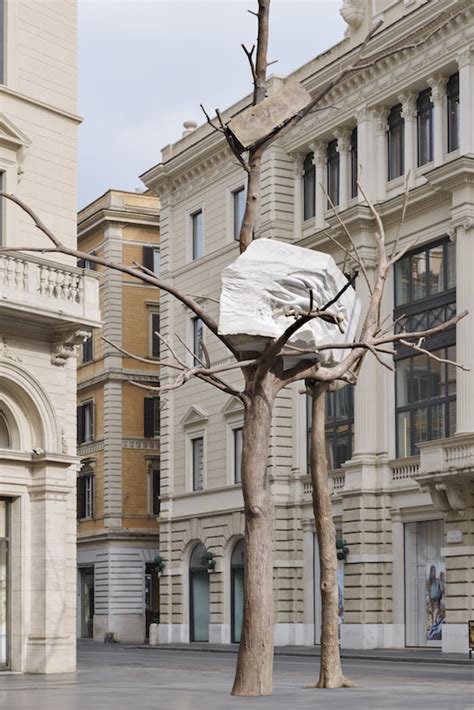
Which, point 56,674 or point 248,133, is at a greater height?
point 248,133

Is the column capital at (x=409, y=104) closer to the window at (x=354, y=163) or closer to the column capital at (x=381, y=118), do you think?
the column capital at (x=381, y=118)

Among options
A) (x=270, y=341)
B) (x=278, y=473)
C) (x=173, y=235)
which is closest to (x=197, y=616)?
(x=278, y=473)

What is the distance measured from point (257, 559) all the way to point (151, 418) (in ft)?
153

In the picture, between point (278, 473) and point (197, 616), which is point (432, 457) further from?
point (197, 616)

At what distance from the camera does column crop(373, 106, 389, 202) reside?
44.6m

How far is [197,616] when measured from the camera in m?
53.4

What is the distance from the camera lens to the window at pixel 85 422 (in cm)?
6397

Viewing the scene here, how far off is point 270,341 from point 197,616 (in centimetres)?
3810

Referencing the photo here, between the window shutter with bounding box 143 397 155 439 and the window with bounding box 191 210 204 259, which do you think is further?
the window shutter with bounding box 143 397 155 439

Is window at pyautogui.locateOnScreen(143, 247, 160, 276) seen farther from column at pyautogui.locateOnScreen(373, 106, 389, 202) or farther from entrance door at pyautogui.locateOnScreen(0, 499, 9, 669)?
entrance door at pyautogui.locateOnScreen(0, 499, 9, 669)

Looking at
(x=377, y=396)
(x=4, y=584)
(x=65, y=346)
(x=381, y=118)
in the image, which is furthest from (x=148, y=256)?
(x=4, y=584)

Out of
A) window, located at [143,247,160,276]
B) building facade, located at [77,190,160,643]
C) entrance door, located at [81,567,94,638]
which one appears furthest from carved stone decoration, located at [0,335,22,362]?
entrance door, located at [81,567,94,638]

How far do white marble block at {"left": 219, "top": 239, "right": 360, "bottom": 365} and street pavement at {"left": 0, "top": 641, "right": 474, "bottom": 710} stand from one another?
4110 mm

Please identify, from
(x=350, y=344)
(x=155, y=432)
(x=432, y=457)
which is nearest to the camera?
(x=350, y=344)
